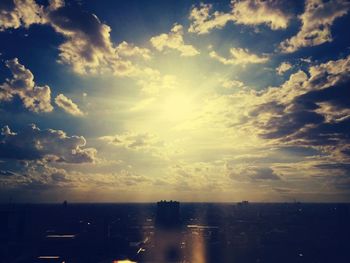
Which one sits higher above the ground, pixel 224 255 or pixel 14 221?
pixel 14 221

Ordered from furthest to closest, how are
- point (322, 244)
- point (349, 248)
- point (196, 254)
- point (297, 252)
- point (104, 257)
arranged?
point (322, 244) < point (349, 248) < point (297, 252) < point (196, 254) < point (104, 257)

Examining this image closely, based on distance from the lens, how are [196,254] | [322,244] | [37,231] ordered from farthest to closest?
[37,231], [322,244], [196,254]

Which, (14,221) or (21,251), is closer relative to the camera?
(21,251)

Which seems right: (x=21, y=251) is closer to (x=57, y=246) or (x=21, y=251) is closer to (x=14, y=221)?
(x=57, y=246)

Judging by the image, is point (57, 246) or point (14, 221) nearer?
point (57, 246)

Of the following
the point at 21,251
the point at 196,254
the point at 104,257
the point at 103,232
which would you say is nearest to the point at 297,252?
the point at 196,254

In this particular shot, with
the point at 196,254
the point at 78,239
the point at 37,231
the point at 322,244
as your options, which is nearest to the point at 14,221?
the point at 37,231

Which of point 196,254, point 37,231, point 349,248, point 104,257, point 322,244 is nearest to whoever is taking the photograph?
point 104,257

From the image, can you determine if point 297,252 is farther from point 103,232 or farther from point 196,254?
point 103,232

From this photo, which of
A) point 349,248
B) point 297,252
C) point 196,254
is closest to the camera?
point 196,254
